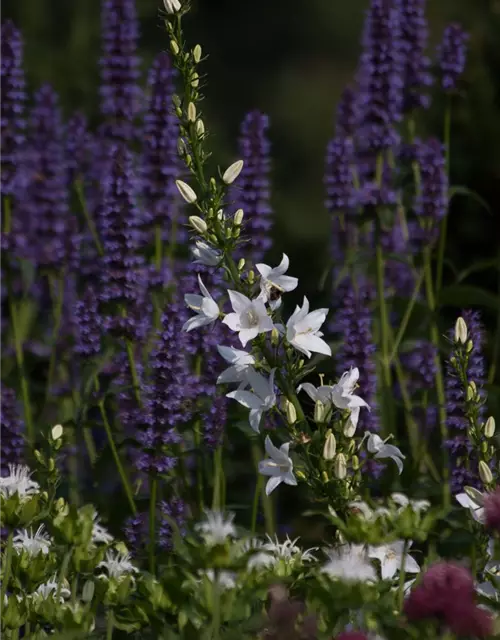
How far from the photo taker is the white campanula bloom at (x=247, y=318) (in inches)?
84.0

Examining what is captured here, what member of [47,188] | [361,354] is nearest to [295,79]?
[47,188]

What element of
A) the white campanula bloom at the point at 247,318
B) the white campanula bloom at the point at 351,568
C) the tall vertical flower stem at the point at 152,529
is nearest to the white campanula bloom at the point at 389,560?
the white campanula bloom at the point at 351,568

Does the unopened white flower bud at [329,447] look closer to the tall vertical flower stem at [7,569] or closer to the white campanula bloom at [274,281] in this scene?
the white campanula bloom at [274,281]

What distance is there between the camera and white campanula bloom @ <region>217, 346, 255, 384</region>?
2.14 metres

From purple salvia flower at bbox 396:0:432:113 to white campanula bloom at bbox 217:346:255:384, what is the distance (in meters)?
2.18

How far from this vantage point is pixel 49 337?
4277 millimetres

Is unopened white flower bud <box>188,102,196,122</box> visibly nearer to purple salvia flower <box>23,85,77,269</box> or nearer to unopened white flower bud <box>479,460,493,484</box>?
unopened white flower bud <box>479,460,493,484</box>

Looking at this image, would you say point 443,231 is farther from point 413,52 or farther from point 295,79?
point 295,79

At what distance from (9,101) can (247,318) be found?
6.51 ft

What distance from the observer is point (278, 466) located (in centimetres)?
216

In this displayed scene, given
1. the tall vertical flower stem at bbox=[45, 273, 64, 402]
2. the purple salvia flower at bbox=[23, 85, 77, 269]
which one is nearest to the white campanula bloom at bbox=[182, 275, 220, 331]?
the tall vertical flower stem at bbox=[45, 273, 64, 402]

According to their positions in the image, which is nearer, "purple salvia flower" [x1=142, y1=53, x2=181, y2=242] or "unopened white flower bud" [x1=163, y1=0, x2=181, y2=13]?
"unopened white flower bud" [x1=163, y1=0, x2=181, y2=13]

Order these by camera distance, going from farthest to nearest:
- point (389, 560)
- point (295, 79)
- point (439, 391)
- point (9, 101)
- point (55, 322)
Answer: point (295, 79)
point (55, 322)
point (9, 101)
point (439, 391)
point (389, 560)

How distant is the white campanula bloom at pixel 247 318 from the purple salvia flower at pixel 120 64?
2.19 meters
